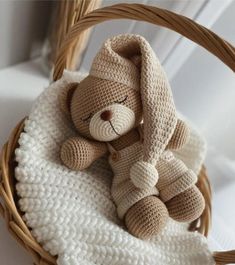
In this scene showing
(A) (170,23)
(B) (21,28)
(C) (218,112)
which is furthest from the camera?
(C) (218,112)

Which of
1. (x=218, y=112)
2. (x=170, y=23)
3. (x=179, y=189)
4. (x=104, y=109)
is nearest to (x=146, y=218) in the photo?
(x=179, y=189)

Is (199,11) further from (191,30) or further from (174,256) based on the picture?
(174,256)

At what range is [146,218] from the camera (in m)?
0.61

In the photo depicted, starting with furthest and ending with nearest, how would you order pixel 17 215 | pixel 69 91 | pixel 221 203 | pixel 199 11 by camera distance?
pixel 221 203, pixel 199 11, pixel 69 91, pixel 17 215

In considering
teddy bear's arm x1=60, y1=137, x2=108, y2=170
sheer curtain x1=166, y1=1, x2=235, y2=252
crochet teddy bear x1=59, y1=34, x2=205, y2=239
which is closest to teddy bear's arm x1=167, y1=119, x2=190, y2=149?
crochet teddy bear x1=59, y1=34, x2=205, y2=239

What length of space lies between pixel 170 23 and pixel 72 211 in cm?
31

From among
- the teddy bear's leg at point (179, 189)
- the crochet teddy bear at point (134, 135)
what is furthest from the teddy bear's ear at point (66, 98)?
the teddy bear's leg at point (179, 189)

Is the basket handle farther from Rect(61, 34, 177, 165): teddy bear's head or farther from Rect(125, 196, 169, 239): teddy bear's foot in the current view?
Rect(125, 196, 169, 239): teddy bear's foot

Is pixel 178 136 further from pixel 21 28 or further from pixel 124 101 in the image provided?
pixel 21 28

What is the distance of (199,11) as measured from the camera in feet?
2.82

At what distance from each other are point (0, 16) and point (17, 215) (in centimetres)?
41

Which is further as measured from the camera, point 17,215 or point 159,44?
point 159,44

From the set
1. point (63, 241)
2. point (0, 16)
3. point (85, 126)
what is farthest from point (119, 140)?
point (0, 16)

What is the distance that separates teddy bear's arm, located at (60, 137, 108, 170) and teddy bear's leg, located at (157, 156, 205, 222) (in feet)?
0.35
